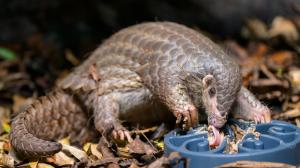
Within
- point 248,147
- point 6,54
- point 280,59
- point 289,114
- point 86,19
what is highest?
point 86,19

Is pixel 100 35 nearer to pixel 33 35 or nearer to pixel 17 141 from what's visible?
pixel 33 35

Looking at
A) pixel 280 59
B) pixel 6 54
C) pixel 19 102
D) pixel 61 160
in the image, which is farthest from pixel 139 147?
pixel 6 54

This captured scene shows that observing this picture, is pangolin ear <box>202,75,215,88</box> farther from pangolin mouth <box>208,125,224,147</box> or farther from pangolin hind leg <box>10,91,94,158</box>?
pangolin hind leg <box>10,91,94,158</box>

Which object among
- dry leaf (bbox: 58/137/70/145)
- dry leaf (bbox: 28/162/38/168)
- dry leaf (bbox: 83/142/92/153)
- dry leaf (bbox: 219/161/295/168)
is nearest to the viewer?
dry leaf (bbox: 219/161/295/168)

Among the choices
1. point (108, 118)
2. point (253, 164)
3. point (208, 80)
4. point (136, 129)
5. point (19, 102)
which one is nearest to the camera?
point (253, 164)

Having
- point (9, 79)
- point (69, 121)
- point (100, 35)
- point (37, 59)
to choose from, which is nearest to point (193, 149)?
point (69, 121)

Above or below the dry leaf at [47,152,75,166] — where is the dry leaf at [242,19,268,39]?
above

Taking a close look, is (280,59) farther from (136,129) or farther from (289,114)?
(136,129)

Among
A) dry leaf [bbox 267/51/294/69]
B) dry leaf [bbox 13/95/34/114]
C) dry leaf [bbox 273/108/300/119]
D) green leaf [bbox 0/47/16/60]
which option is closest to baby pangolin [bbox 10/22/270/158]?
dry leaf [bbox 273/108/300/119]
